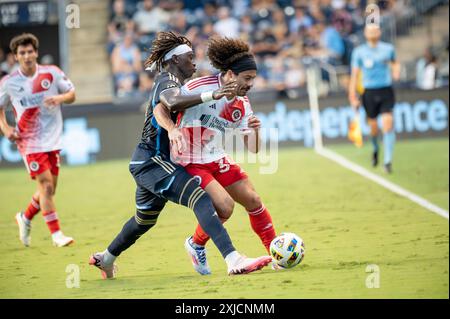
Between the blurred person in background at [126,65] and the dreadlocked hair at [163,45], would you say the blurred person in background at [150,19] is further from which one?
the dreadlocked hair at [163,45]

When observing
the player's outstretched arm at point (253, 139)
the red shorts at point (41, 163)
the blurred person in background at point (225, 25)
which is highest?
the blurred person in background at point (225, 25)

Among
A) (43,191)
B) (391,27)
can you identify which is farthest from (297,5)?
(43,191)

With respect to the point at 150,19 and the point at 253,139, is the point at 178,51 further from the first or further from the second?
the point at 150,19

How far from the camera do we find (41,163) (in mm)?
11109

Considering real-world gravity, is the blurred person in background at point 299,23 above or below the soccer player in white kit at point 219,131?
above

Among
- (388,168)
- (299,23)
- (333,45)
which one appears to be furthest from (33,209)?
(299,23)

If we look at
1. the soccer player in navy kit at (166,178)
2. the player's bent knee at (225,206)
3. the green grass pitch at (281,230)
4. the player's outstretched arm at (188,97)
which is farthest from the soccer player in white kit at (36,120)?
the player's outstretched arm at (188,97)

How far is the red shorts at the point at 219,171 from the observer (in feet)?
26.9

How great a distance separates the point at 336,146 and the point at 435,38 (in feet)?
20.2

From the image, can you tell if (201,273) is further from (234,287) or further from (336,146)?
(336,146)

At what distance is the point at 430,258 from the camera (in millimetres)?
8523

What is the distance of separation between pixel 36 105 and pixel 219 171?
12.8 feet

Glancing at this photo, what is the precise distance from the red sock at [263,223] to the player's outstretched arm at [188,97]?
1.38 metres

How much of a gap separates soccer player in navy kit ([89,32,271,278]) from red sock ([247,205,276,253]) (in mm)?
781
